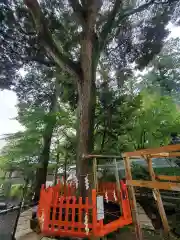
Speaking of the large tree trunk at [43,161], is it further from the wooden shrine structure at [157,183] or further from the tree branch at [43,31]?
the wooden shrine structure at [157,183]

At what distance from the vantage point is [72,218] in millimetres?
3279

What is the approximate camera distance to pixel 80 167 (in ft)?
13.8

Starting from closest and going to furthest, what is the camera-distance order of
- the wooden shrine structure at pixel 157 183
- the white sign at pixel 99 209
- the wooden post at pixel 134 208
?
the wooden shrine structure at pixel 157 183
the white sign at pixel 99 209
the wooden post at pixel 134 208

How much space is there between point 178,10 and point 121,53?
2.95 m

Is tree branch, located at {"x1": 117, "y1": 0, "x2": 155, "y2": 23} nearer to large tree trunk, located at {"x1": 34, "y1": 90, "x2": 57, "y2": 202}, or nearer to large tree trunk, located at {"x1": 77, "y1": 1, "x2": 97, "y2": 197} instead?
large tree trunk, located at {"x1": 77, "y1": 1, "x2": 97, "y2": 197}

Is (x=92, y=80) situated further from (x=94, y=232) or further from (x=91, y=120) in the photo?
(x=94, y=232)

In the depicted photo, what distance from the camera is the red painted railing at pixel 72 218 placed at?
123 inches

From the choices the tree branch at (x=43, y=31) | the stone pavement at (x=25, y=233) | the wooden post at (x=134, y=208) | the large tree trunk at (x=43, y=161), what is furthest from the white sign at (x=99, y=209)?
the large tree trunk at (x=43, y=161)

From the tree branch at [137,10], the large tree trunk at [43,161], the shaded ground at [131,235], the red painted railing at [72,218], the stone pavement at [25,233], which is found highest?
the tree branch at [137,10]

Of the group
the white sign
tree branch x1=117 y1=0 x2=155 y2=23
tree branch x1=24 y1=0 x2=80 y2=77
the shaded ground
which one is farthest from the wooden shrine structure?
tree branch x1=117 y1=0 x2=155 y2=23

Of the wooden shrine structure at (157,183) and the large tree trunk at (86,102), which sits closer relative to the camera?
the wooden shrine structure at (157,183)

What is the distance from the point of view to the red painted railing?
3113 millimetres

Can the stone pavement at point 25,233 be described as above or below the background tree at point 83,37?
below

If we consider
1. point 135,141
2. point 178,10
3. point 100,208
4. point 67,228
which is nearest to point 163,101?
point 135,141
